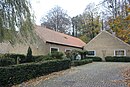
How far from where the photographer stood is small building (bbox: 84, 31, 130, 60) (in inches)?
1464

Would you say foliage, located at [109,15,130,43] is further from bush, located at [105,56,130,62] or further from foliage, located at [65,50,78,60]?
bush, located at [105,56,130,62]

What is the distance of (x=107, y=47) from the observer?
38062 millimetres

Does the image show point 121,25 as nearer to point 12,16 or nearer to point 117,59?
point 12,16

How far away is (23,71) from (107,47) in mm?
27274

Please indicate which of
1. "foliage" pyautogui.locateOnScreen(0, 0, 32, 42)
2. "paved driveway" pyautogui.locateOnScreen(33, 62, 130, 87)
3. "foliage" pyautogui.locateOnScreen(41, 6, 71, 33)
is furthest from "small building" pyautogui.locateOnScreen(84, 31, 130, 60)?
"foliage" pyautogui.locateOnScreen(0, 0, 32, 42)

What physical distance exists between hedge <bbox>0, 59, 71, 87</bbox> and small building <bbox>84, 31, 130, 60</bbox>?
838 inches

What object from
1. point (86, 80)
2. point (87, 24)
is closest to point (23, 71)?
point (86, 80)

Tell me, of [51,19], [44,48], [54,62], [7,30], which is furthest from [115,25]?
[51,19]

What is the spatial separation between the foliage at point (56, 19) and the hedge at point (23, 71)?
131 ft

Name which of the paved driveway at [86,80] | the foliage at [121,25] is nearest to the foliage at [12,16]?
the paved driveway at [86,80]

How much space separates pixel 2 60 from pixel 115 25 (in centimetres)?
1045

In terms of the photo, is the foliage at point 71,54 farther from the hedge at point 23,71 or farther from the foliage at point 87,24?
the foliage at point 87,24

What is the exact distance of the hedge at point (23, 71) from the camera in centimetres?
Answer: 1091

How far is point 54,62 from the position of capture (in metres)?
17.8
